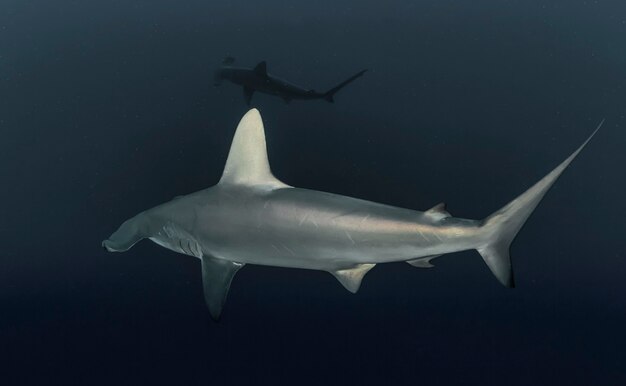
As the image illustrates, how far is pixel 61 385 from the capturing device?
195 inches

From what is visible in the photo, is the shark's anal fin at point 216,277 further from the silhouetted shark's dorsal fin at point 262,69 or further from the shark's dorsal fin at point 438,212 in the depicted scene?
the silhouetted shark's dorsal fin at point 262,69

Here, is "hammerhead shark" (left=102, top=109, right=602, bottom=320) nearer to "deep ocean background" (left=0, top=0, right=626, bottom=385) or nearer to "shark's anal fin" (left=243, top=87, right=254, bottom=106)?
"deep ocean background" (left=0, top=0, right=626, bottom=385)


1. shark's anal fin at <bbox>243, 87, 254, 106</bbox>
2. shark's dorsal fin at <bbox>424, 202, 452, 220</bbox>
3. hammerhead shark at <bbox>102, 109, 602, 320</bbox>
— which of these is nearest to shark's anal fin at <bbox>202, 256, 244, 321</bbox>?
hammerhead shark at <bbox>102, 109, 602, 320</bbox>

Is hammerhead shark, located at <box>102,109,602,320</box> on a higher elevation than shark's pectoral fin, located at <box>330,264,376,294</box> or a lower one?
higher

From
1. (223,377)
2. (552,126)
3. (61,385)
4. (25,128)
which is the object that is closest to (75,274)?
(61,385)

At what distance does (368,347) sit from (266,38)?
6.79m

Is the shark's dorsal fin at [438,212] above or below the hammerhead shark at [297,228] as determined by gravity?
above

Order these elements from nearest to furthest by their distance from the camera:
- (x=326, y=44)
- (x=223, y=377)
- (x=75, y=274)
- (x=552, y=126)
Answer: (x=223, y=377) < (x=75, y=274) < (x=552, y=126) < (x=326, y=44)

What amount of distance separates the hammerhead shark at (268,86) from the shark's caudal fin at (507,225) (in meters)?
4.90

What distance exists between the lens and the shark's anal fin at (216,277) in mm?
3314

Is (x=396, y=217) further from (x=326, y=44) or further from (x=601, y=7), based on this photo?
(x=601, y=7)

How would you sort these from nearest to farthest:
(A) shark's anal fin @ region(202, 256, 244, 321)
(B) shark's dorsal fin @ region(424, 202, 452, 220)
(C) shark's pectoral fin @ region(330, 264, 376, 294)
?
(B) shark's dorsal fin @ region(424, 202, 452, 220), (C) shark's pectoral fin @ region(330, 264, 376, 294), (A) shark's anal fin @ region(202, 256, 244, 321)

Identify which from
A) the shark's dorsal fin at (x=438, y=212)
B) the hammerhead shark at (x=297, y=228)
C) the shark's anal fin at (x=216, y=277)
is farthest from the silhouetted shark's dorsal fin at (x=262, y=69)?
the shark's dorsal fin at (x=438, y=212)

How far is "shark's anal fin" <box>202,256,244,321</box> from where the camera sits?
3.31 metres
